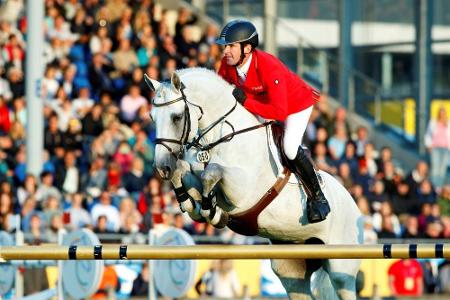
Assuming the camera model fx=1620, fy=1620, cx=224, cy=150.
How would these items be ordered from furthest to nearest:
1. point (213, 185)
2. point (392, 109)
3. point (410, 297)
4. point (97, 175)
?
point (392, 109), point (97, 175), point (410, 297), point (213, 185)

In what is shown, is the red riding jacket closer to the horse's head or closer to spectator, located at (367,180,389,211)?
the horse's head

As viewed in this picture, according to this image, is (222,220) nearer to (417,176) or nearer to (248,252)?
(248,252)

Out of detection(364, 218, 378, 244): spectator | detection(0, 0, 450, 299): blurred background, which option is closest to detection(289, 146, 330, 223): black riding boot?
detection(0, 0, 450, 299): blurred background

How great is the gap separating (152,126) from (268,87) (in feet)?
31.8

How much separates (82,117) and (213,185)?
32.3 feet

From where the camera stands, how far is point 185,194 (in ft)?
37.6

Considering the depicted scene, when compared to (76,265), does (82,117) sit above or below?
above

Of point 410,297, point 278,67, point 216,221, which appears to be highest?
point 278,67

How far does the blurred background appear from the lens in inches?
749

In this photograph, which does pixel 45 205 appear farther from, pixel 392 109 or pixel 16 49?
pixel 392 109

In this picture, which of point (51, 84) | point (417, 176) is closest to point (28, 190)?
point (51, 84)

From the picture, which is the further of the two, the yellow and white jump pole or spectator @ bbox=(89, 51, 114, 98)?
spectator @ bbox=(89, 51, 114, 98)

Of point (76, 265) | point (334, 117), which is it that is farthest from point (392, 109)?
point (76, 265)

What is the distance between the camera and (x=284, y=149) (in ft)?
39.4
